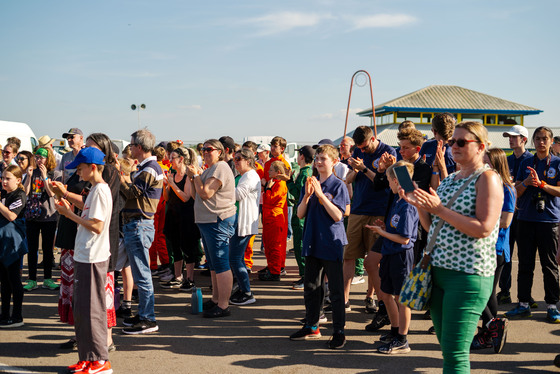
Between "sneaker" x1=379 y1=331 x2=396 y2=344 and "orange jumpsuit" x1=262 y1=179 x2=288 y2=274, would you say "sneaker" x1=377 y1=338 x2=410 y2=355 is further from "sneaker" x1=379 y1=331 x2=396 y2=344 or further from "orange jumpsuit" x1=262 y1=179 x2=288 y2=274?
"orange jumpsuit" x1=262 y1=179 x2=288 y2=274

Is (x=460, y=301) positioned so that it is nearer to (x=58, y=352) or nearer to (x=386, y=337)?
(x=386, y=337)

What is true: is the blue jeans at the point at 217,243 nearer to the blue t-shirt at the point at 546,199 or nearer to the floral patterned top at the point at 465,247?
the floral patterned top at the point at 465,247

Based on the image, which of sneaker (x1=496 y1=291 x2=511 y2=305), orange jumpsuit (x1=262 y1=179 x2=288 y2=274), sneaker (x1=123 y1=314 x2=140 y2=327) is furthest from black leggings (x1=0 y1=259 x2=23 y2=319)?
sneaker (x1=496 y1=291 x2=511 y2=305)

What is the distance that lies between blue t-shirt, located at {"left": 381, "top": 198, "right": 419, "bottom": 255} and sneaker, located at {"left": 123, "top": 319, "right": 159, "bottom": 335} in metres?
2.57

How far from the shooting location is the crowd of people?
314cm

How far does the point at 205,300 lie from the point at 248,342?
5.75 ft

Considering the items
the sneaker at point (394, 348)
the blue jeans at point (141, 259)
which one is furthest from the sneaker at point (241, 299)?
the sneaker at point (394, 348)

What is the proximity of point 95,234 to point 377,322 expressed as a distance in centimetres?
309

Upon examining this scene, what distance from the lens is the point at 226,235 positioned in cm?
602

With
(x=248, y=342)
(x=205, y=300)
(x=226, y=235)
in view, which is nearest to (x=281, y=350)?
(x=248, y=342)

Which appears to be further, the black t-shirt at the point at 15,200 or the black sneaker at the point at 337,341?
the black t-shirt at the point at 15,200

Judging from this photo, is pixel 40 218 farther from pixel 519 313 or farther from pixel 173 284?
pixel 519 313

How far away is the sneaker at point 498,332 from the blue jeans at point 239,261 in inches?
120

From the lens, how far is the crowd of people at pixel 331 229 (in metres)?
3.14
